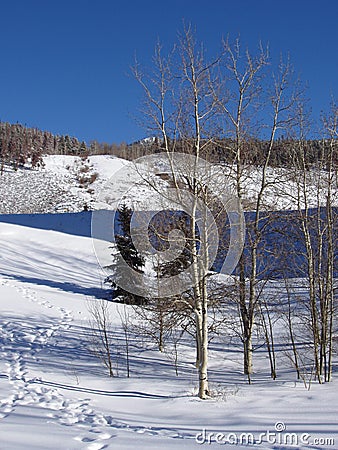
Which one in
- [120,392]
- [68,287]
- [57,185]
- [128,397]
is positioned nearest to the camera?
[128,397]

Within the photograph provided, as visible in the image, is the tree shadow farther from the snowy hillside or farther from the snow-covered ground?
the snowy hillside

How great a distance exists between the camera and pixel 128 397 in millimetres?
7598

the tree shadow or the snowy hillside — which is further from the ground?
the snowy hillside

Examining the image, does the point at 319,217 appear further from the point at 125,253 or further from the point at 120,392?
the point at 125,253

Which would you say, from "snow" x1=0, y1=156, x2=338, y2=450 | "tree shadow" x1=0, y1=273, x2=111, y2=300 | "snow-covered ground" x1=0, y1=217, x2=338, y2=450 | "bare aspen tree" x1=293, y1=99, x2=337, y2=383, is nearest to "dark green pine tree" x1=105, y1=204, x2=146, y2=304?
"snow" x1=0, y1=156, x2=338, y2=450

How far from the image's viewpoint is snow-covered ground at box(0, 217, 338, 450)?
16.6ft

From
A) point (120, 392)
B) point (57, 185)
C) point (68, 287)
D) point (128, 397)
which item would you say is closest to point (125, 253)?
point (68, 287)

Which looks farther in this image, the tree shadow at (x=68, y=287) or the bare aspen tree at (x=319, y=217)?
the tree shadow at (x=68, y=287)

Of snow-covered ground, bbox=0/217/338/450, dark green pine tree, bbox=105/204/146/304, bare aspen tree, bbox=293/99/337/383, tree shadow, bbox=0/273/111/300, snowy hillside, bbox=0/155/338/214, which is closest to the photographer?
snow-covered ground, bbox=0/217/338/450

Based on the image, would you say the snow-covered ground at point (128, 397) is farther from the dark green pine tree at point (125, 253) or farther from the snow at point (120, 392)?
the dark green pine tree at point (125, 253)

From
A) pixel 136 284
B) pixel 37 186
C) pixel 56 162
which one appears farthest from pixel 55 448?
pixel 56 162

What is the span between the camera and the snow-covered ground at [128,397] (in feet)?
16.6

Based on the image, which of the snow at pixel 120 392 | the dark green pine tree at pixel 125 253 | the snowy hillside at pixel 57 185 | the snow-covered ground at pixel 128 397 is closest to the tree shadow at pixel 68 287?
the snow at pixel 120 392

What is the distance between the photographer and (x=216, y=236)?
8.07m
